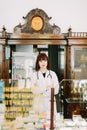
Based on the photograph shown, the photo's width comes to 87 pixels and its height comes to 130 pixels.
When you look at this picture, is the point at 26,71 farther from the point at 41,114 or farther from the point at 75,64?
the point at 41,114

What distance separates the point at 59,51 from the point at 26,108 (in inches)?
91.7

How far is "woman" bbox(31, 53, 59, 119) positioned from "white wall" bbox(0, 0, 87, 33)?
2.03 m

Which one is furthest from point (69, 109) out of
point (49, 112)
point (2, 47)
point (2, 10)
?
point (2, 10)

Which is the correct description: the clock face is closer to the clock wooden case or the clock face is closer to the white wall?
the clock wooden case

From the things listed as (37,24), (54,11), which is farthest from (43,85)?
(54,11)

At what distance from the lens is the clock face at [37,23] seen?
4.86 meters

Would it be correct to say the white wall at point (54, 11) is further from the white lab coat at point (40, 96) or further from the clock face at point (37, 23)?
the white lab coat at point (40, 96)

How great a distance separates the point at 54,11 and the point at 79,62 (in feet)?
4.05

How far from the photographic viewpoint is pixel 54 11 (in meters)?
5.42

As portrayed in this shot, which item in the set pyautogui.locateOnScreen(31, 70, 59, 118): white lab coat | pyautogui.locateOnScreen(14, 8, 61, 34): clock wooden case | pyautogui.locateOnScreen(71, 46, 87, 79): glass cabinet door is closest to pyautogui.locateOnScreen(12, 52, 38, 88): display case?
pyautogui.locateOnScreen(14, 8, 61, 34): clock wooden case

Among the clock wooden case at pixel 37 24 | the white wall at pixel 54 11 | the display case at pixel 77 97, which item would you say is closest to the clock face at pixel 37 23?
the clock wooden case at pixel 37 24

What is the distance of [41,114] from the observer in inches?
104

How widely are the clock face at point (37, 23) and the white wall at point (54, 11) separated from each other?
0.44m

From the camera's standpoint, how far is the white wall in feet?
17.5
